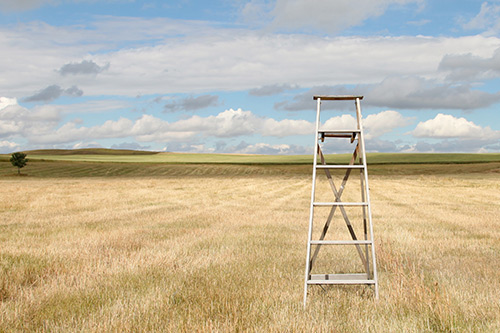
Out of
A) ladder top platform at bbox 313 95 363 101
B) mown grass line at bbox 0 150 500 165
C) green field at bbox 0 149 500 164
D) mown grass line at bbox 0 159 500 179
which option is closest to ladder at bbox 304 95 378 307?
ladder top platform at bbox 313 95 363 101

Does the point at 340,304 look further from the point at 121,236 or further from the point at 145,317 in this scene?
the point at 121,236

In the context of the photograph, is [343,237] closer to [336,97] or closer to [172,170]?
[336,97]

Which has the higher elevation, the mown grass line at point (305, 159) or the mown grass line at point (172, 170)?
the mown grass line at point (305, 159)

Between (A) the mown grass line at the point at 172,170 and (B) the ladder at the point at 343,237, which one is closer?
(B) the ladder at the point at 343,237

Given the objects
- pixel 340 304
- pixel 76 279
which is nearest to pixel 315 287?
pixel 340 304

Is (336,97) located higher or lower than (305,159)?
higher

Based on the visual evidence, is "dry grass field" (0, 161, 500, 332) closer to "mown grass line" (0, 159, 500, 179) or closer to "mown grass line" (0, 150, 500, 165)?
"mown grass line" (0, 159, 500, 179)

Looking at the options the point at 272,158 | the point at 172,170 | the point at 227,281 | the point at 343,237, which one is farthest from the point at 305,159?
the point at 227,281

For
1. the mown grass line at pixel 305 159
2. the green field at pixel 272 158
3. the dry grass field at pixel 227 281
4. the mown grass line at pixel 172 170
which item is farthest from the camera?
the green field at pixel 272 158

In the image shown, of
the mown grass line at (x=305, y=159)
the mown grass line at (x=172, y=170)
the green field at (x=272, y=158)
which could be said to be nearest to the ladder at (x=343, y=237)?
the mown grass line at (x=172, y=170)

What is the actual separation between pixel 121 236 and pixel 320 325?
8.90 meters

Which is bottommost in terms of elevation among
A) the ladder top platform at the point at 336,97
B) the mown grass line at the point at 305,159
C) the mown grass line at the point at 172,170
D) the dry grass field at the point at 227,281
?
the mown grass line at the point at 172,170

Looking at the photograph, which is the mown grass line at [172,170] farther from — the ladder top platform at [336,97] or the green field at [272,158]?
the ladder top platform at [336,97]

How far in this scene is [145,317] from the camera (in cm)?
596
